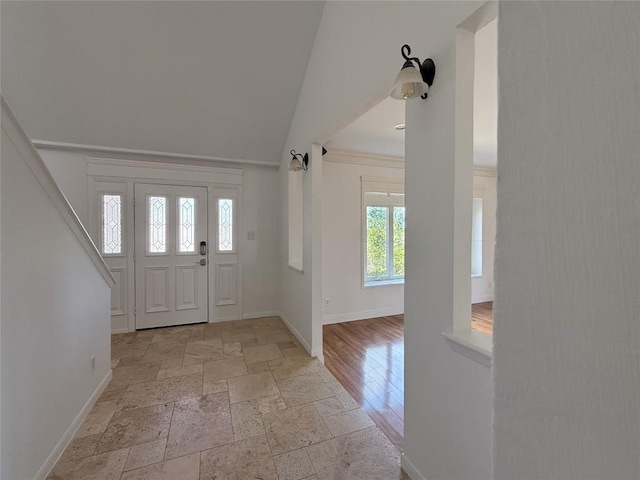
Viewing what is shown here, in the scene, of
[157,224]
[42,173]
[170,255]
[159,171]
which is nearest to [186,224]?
[157,224]

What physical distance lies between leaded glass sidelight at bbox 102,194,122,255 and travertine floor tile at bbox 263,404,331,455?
9.80ft

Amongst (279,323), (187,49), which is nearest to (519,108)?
(187,49)

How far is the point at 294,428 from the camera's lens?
1805 mm

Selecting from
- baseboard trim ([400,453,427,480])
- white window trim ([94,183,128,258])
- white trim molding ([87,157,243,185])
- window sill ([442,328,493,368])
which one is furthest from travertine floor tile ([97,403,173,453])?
white trim molding ([87,157,243,185])

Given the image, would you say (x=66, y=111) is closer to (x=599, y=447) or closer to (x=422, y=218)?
(x=422, y=218)

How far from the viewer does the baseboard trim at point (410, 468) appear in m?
1.42

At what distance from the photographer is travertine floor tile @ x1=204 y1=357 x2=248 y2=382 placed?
245 cm

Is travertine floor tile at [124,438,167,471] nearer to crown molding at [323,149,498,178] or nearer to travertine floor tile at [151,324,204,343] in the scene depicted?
travertine floor tile at [151,324,204,343]

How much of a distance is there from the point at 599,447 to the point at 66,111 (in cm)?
439

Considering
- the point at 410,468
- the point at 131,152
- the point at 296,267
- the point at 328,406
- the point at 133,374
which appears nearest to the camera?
the point at 410,468

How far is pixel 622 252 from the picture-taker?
260 mm

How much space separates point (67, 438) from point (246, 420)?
105 cm

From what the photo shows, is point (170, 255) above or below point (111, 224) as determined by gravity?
below

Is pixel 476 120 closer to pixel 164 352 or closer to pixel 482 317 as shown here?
pixel 482 317
